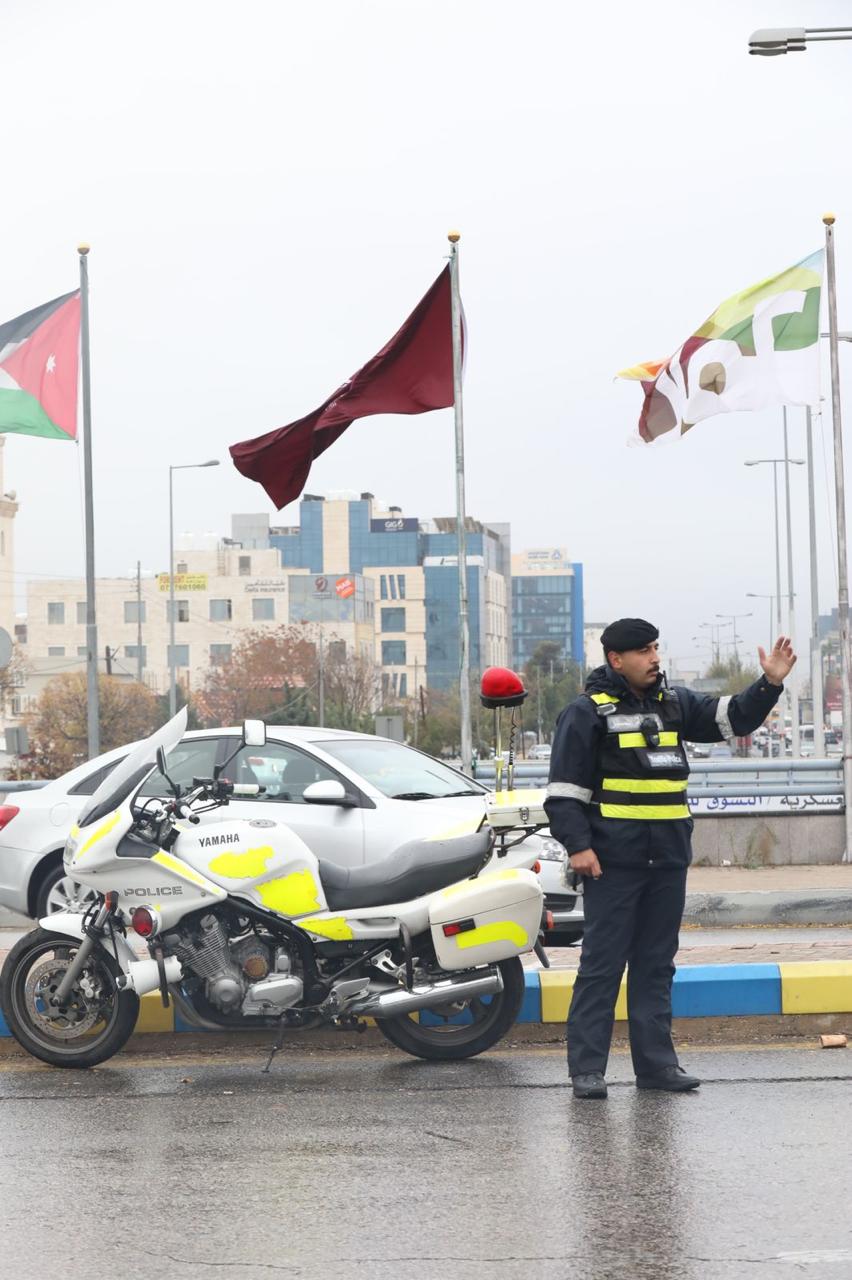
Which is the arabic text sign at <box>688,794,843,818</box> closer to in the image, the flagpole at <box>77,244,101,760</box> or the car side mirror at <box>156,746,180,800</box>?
the flagpole at <box>77,244,101,760</box>

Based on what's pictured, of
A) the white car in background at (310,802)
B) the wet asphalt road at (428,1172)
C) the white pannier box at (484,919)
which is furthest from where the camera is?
the white car in background at (310,802)

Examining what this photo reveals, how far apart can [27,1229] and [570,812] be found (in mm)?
2575

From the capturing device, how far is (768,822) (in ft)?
63.1

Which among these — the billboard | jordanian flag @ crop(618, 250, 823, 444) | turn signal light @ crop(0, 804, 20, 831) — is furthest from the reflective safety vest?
the billboard

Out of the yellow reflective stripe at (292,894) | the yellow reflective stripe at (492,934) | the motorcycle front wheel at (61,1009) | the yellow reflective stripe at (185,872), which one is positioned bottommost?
the motorcycle front wheel at (61,1009)

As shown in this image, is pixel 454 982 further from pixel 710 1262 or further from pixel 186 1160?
pixel 710 1262

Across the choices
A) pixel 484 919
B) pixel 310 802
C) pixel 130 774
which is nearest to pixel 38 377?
pixel 310 802

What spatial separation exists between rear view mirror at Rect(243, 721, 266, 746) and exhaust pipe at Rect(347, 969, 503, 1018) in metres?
1.12

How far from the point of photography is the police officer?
268 inches

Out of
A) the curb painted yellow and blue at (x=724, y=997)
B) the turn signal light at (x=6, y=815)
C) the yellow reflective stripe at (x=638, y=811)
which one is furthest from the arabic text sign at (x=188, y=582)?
the yellow reflective stripe at (x=638, y=811)

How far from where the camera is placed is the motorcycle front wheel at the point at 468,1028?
24.9ft

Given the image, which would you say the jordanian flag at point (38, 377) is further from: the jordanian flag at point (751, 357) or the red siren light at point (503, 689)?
the red siren light at point (503, 689)

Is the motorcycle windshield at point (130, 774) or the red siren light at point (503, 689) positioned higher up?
the red siren light at point (503, 689)

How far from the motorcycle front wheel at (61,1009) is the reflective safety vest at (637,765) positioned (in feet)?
7.21
